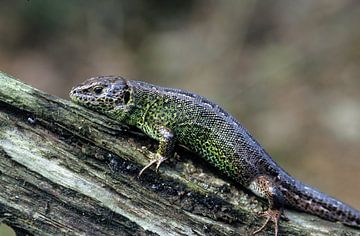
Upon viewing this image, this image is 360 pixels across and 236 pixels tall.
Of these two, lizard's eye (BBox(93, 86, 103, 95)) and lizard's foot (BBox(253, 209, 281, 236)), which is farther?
→ lizard's eye (BBox(93, 86, 103, 95))

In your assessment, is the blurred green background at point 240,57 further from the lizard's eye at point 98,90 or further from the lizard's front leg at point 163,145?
the lizard's eye at point 98,90

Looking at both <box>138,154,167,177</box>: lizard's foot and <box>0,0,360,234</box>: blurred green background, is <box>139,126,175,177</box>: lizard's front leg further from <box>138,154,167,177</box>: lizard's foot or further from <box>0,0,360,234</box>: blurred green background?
<box>0,0,360,234</box>: blurred green background

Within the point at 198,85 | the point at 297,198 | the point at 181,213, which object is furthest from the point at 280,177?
the point at 198,85

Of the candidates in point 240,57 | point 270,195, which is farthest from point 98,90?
point 240,57

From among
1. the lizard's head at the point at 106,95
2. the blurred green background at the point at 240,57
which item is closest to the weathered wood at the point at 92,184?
the lizard's head at the point at 106,95

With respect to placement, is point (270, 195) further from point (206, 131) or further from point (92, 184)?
point (92, 184)

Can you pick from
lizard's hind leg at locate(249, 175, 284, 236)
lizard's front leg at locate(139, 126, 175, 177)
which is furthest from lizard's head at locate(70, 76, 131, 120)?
lizard's hind leg at locate(249, 175, 284, 236)
